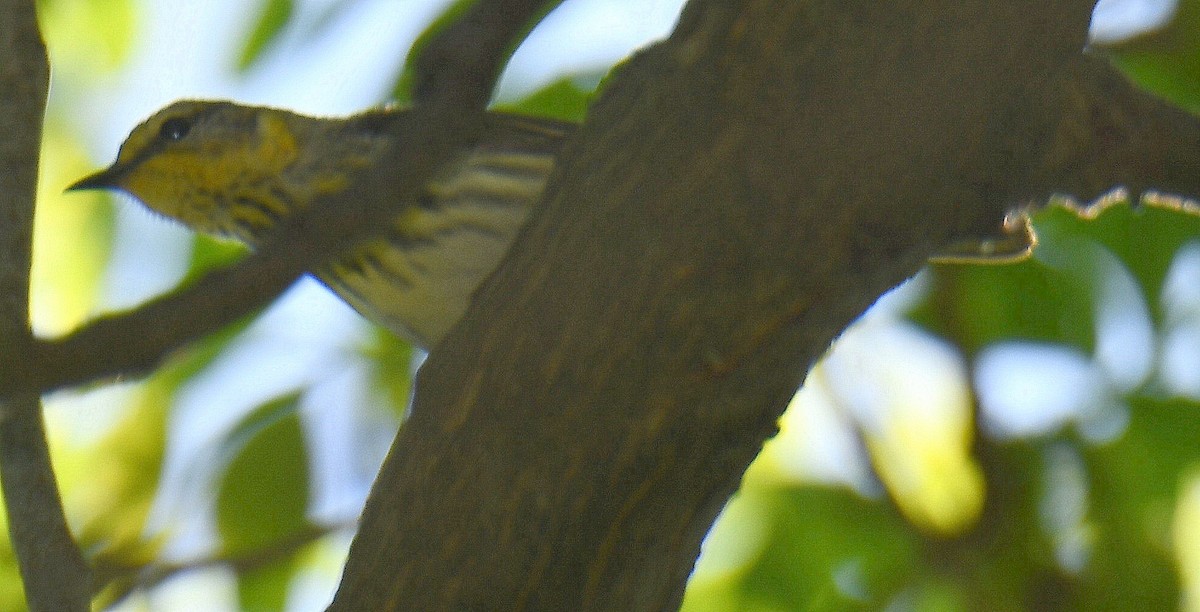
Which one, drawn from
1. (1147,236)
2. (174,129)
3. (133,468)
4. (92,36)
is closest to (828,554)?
(1147,236)

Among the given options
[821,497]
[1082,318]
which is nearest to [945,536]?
[821,497]

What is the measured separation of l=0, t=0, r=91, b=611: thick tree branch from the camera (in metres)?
2.41

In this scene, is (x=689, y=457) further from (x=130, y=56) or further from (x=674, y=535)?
(x=130, y=56)

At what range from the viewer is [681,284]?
2113 mm

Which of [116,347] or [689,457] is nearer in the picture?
[116,347]

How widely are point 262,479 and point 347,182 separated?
0.77 metres

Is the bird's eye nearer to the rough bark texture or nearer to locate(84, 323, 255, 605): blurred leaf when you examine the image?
locate(84, 323, 255, 605): blurred leaf

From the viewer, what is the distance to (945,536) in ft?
12.5

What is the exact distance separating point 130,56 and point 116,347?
2.64 metres

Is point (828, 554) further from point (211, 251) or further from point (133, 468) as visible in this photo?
point (211, 251)

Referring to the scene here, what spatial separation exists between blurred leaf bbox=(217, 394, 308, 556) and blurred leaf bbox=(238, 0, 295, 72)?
82 cm

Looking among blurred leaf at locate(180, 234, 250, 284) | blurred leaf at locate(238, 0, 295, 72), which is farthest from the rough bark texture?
blurred leaf at locate(180, 234, 250, 284)

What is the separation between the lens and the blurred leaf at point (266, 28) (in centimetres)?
346

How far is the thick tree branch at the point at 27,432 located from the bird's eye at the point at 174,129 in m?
1.74
